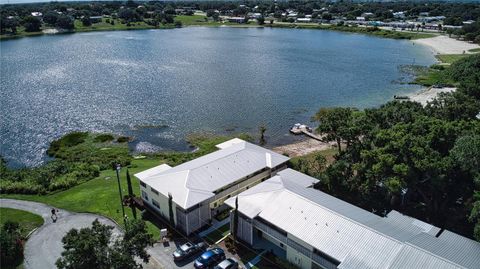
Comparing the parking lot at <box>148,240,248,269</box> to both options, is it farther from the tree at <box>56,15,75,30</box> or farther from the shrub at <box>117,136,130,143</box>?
the tree at <box>56,15,75,30</box>

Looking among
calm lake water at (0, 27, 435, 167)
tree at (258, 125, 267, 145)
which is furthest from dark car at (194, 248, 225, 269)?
tree at (258, 125, 267, 145)

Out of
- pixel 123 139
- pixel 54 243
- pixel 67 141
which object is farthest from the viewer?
pixel 123 139

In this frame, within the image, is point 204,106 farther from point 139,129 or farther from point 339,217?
point 339,217

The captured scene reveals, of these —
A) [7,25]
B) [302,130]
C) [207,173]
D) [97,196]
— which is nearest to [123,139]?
[97,196]

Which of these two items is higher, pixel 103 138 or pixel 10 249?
pixel 10 249

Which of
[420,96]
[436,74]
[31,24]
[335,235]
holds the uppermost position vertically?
[335,235]

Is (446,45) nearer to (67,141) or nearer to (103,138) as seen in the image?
(103,138)

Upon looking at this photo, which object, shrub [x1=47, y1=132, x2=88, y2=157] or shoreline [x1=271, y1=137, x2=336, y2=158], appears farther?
shrub [x1=47, y1=132, x2=88, y2=157]

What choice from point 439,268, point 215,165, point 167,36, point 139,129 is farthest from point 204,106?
point 167,36
